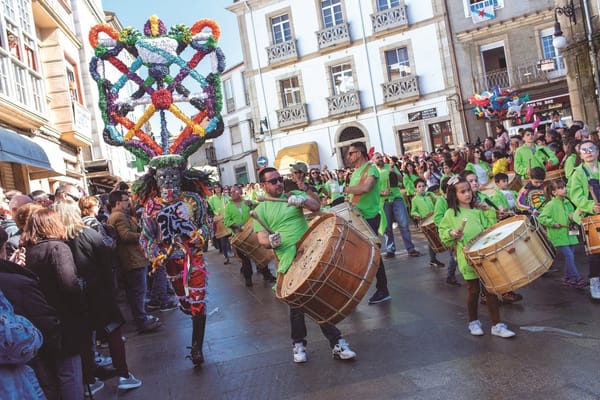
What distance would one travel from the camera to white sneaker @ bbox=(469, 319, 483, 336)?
18.2 ft

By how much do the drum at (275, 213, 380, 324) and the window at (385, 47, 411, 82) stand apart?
24508 millimetres

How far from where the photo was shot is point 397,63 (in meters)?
28.6

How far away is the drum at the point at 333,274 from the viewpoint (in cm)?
480

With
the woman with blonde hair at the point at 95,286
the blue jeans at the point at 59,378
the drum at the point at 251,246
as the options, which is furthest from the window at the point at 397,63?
the blue jeans at the point at 59,378

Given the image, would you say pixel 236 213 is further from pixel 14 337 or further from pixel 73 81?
pixel 73 81

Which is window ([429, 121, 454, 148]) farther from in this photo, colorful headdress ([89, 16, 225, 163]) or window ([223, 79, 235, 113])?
colorful headdress ([89, 16, 225, 163])

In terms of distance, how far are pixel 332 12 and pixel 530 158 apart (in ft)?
71.0

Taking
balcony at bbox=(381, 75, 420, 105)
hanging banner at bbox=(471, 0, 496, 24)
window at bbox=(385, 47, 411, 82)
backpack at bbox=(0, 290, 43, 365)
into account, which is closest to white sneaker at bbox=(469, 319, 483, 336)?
backpack at bbox=(0, 290, 43, 365)

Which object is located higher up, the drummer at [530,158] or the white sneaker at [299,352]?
the drummer at [530,158]

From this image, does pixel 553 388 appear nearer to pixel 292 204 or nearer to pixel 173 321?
pixel 292 204

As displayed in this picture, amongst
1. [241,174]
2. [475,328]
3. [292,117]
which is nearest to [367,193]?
[475,328]

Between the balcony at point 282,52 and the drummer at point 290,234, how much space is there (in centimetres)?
2581

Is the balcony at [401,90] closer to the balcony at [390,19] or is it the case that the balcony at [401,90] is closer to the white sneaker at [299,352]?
the balcony at [390,19]

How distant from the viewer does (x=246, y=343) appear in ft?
21.1
